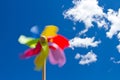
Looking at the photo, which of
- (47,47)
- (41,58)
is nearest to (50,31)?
(47,47)

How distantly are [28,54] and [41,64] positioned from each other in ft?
0.97

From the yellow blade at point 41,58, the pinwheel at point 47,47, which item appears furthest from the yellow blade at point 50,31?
the yellow blade at point 41,58

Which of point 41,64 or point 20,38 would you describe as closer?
point 41,64

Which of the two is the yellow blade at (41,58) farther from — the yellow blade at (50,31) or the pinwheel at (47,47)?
the yellow blade at (50,31)

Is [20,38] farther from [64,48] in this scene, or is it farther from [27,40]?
[64,48]

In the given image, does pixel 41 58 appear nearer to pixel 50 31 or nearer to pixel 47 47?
pixel 47 47

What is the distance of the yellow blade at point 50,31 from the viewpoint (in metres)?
5.57

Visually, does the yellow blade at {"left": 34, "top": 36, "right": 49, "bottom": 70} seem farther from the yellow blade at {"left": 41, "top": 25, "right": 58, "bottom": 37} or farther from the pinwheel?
the yellow blade at {"left": 41, "top": 25, "right": 58, "bottom": 37}

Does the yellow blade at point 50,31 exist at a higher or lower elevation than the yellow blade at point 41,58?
higher

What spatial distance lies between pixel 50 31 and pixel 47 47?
0.29 meters

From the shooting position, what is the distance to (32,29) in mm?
5711

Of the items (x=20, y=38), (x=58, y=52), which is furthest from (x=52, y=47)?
(x=20, y=38)

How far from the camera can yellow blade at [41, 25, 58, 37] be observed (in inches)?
219

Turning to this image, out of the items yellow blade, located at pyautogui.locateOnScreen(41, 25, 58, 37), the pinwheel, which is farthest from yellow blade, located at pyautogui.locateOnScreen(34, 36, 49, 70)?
yellow blade, located at pyautogui.locateOnScreen(41, 25, 58, 37)
